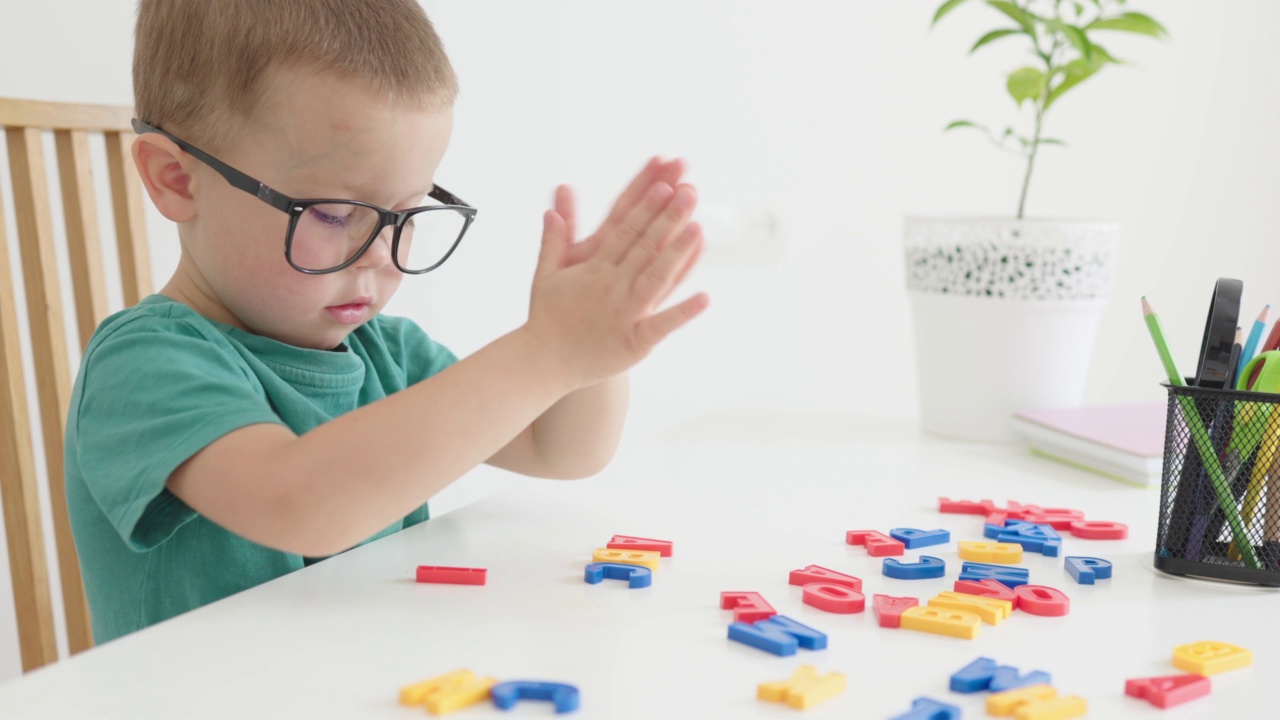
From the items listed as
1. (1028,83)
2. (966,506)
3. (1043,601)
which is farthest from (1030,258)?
(1043,601)

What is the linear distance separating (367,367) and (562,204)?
34cm

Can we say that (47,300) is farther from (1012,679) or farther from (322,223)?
(1012,679)

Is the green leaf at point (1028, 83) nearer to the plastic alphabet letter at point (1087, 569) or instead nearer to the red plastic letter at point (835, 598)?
the plastic alphabet letter at point (1087, 569)

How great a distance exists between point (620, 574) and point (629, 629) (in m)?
0.08

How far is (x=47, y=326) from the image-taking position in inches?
39.0

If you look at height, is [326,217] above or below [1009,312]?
above

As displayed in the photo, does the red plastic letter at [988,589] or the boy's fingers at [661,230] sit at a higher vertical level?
the boy's fingers at [661,230]

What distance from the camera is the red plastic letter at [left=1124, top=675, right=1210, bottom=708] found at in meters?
0.47

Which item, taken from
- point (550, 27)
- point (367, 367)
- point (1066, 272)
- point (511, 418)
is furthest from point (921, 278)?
point (550, 27)

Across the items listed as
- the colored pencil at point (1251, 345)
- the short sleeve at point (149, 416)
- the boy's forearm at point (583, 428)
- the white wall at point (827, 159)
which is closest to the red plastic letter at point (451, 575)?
the short sleeve at point (149, 416)

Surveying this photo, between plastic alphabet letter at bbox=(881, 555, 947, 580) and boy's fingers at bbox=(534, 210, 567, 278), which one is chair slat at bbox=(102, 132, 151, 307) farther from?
plastic alphabet letter at bbox=(881, 555, 947, 580)

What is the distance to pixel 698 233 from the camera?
1.86 feet

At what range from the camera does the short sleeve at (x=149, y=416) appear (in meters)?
0.60

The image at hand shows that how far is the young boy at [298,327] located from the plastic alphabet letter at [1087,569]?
0.29 meters
